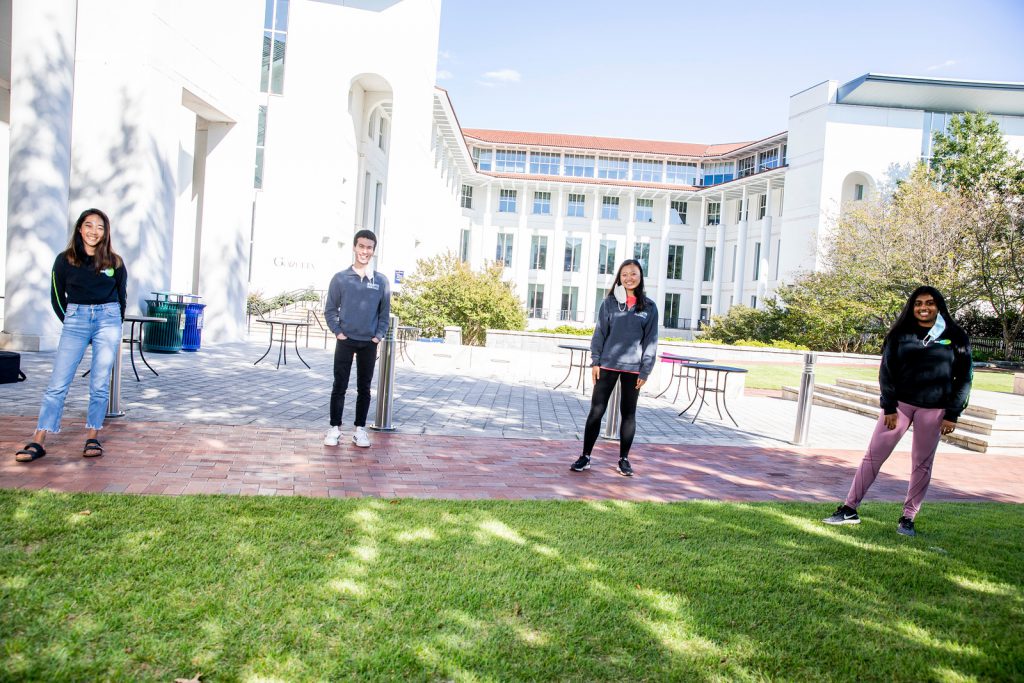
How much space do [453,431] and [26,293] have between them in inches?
359

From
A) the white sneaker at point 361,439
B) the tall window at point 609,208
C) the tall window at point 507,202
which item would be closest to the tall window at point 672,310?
the tall window at point 609,208

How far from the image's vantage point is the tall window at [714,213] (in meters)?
52.6

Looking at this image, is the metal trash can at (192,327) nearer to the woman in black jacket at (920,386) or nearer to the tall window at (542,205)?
the woman in black jacket at (920,386)

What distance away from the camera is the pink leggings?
5.10 meters

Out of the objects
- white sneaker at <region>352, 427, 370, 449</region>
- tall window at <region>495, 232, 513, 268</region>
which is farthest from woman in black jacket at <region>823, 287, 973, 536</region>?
tall window at <region>495, 232, 513, 268</region>

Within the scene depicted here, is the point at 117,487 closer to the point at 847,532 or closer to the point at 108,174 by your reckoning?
the point at 847,532

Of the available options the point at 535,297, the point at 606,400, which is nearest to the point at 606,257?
the point at 535,297

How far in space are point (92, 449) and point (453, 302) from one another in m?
15.1

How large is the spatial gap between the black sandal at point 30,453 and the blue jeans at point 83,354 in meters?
0.13

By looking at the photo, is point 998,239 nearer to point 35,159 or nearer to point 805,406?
point 805,406

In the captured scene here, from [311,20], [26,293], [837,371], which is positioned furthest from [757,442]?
[311,20]

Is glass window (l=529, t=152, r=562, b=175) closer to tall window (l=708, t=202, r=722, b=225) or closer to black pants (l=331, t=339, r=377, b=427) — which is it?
tall window (l=708, t=202, r=722, b=225)

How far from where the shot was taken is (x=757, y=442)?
9.32 metres

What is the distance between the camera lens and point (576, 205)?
54.6 meters
